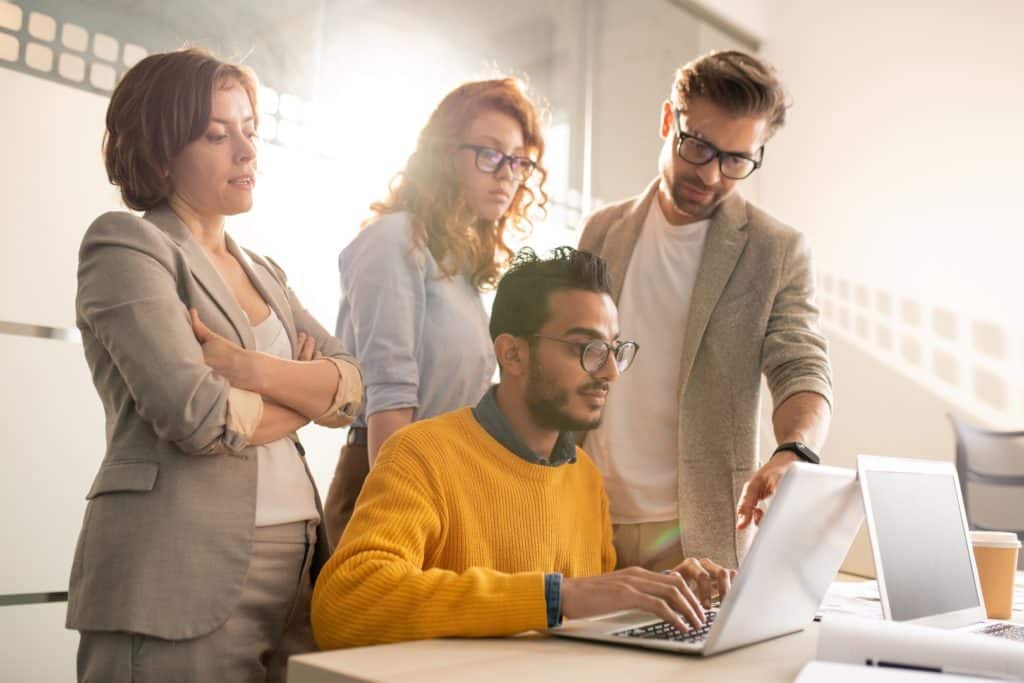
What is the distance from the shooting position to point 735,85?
6.14 ft

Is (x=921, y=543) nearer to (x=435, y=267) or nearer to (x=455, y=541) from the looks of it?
(x=455, y=541)

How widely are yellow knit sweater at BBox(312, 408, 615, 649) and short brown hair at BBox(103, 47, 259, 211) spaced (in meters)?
0.57

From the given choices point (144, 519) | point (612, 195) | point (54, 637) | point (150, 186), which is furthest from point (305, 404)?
point (612, 195)

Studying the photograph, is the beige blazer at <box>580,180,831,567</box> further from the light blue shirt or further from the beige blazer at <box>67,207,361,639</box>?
the beige blazer at <box>67,207,361,639</box>

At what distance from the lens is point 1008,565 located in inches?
61.0

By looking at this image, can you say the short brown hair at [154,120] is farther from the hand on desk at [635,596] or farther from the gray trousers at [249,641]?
the hand on desk at [635,596]

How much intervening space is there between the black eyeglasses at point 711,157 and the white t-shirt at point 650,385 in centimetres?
13

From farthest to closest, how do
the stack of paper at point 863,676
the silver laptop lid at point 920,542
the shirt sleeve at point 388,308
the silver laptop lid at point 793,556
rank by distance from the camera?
the shirt sleeve at point 388,308 → the silver laptop lid at point 920,542 → the silver laptop lid at point 793,556 → the stack of paper at point 863,676

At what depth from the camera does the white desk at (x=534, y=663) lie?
2.94 ft

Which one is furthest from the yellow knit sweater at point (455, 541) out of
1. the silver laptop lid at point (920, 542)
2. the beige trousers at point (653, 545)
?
the silver laptop lid at point (920, 542)

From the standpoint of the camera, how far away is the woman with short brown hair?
1253 millimetres

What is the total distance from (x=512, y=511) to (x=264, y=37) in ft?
6.25

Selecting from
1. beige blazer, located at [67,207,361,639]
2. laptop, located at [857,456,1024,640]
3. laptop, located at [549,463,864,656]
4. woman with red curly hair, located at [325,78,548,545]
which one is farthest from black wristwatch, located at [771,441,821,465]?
beige blazer, located at [67,207,361,639]

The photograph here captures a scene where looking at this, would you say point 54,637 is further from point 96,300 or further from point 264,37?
point 264,37
